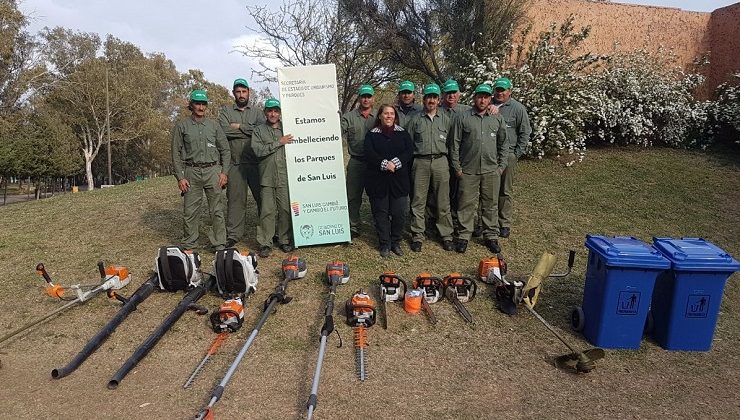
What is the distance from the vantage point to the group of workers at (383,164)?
5.82 m

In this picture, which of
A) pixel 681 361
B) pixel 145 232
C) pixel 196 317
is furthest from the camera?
pixel 145 232

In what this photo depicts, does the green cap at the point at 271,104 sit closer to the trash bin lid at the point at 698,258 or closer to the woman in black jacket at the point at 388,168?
the woman in black jacket at the point at 388,168

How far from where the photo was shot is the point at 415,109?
6500 mm

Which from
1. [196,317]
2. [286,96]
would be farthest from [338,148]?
[196,317]

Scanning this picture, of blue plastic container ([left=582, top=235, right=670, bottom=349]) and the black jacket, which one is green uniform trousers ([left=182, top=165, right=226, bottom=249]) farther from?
blue plastic container ([left=582, top=235, right=670, bottom=349])

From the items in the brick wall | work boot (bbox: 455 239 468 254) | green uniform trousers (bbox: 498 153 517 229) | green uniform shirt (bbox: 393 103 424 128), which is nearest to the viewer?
work boot (bbox: 455 239 468 254)

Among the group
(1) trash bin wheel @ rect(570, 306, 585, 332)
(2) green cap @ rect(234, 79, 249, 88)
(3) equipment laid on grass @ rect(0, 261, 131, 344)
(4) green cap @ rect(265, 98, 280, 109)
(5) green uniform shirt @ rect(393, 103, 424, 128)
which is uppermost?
(2) green cap @ rect(234, 79, 249, 88)

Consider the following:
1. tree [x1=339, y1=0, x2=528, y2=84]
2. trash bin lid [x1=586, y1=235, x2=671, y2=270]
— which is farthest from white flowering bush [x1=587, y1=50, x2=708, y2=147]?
trash bin lid [x1=586, y1=235, x2=671, y2=270]

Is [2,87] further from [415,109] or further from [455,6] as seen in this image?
[415,109]

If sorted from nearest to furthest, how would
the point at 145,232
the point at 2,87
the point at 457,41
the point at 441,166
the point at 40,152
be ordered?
the point at 441,166 → the point at 145,232 → the point at 457,41 → the point at 2,87 → the point at 40,152

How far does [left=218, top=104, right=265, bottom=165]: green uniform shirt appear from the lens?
6141mm

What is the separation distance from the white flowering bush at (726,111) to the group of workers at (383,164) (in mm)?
7897

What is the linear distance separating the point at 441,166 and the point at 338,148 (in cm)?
143

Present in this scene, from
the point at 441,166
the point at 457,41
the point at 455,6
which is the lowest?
the point at 441,166
